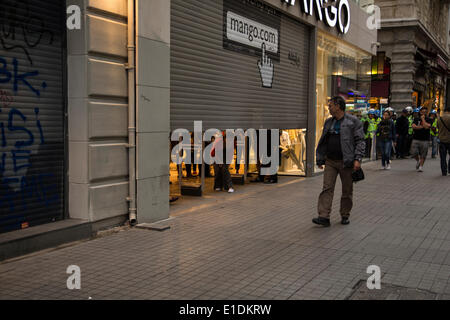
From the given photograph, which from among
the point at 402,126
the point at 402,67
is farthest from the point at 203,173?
the point at 402,67

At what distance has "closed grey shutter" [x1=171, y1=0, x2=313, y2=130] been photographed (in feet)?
28.2

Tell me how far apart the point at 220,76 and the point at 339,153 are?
337 centimetres

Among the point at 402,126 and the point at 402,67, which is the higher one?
the point at 402,67

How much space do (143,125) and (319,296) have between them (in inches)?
154

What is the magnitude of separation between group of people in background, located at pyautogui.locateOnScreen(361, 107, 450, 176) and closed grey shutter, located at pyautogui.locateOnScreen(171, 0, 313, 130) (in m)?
4.08

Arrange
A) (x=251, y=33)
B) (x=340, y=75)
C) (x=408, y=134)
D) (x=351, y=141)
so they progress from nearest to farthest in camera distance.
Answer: (x=351, y=141)
(x=251, y=33)
(x=340, y=75)
(x=408, y=134)

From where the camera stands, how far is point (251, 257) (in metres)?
5.84

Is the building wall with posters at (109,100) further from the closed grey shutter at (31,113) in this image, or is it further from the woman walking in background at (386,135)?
the woman walking in background at (386,135)

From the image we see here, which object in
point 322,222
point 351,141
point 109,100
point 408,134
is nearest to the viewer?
point 109,100

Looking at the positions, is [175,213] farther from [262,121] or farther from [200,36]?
[262,121]

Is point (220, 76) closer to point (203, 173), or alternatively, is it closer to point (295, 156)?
point (203, 173)

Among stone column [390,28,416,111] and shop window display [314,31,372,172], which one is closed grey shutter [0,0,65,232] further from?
stone column [390,28,416,111]

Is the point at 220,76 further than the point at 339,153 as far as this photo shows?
Yes

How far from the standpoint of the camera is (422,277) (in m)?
5.09
